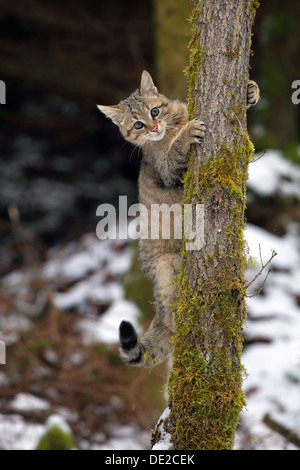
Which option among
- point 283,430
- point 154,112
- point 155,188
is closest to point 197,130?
point 155,188

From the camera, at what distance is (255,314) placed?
6.78 meters

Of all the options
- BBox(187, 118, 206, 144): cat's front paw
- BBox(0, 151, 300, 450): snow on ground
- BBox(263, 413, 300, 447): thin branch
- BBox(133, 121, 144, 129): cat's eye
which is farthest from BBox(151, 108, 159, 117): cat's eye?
BBox(263, 413, 300, 447): thin branch

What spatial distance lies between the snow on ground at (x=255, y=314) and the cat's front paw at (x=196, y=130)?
5.44 feet

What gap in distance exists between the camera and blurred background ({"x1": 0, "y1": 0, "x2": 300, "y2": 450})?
6.27 metres

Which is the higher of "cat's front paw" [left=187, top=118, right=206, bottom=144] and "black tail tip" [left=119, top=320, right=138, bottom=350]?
"cat's front paw" [left=187, top=118, right=206, bottom=144]

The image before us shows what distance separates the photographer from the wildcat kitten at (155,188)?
3835 mm

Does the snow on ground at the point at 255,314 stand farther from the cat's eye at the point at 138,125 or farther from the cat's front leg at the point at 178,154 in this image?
the cat's eye at the point at 138,125

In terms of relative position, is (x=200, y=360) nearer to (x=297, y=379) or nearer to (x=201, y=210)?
(x=201, y=210)

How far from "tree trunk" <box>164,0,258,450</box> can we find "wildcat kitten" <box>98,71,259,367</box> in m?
0.60

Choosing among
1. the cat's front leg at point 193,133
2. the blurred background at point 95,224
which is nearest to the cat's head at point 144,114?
the blurred background at point 95,224

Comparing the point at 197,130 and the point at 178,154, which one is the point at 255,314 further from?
the point at 197,130

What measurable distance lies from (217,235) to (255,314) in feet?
13.0

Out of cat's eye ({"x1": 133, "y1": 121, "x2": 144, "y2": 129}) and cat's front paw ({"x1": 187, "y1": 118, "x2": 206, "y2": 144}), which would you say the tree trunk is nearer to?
cat's front paw ({"x1": 187, "y1": 118, "x2": 206, "y2": 144})
